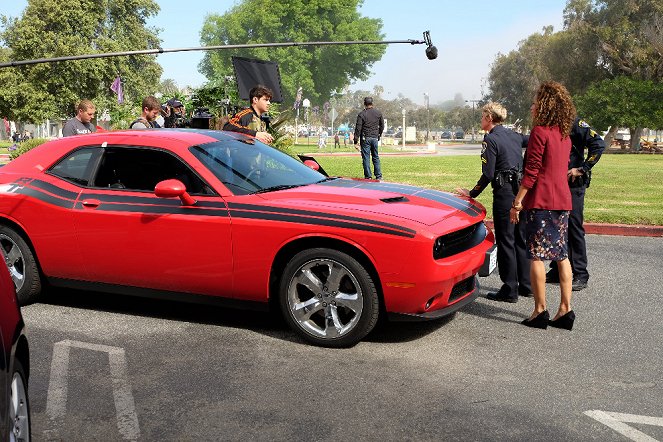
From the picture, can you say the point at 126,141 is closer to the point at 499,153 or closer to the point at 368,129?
the point at 499,153

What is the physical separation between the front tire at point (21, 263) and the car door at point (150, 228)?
0.60 metres

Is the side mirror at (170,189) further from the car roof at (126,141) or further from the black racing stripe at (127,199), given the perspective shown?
the car roof at (126,141)

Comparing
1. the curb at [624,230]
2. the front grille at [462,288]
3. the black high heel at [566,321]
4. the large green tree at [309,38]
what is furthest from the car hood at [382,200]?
the large green tree at [309,38]

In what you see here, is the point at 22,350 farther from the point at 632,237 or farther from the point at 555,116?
the point at 632,237

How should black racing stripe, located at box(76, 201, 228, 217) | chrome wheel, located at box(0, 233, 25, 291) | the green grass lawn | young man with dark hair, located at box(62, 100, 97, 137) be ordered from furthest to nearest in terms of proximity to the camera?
the green grass lawn
young man with dark hair, located at box(62, 100, 97, 137)
chrome wheel, located at box(0, 233, 25, 291)
black racing stripe, located at box(76, 201, 228, 217)

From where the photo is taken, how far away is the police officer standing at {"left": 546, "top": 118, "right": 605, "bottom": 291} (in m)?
6.47

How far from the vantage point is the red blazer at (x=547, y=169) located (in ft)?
17.5

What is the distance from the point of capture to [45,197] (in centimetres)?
586

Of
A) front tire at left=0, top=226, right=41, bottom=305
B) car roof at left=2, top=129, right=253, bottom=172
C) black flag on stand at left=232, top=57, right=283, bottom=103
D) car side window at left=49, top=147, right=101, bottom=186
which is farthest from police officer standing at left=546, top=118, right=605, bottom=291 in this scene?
black flag on stand at left=232, top=57, right=283, bottom=103

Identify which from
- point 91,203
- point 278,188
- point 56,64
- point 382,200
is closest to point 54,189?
point 91,203

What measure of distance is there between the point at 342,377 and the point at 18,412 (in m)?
2.14

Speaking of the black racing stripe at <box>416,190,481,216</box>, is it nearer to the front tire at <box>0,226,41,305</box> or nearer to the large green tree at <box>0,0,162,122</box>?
the front tire at <box>0,226,41,305</box>

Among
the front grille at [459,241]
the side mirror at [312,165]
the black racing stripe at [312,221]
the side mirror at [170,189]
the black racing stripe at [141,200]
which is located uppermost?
the side mirror at [312,165]

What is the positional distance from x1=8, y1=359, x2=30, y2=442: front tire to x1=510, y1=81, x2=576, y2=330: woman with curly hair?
380cm
